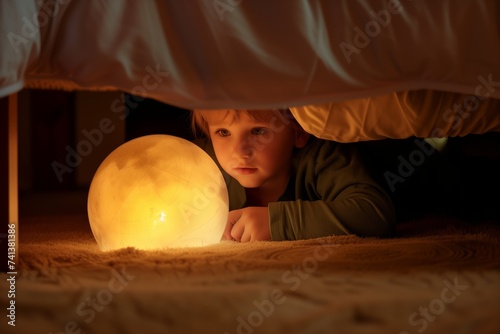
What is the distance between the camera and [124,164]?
3.52 ft

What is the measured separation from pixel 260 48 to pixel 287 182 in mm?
660

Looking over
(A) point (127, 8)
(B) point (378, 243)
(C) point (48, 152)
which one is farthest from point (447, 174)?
(C) point (48, 152)

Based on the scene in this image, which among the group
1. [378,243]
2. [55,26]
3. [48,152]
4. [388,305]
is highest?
[55,26]

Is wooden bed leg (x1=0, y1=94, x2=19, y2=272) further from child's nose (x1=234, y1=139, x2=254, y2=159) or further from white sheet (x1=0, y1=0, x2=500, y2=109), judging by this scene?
child's nose (x1=234, y1=139, x2=254, y2=159)

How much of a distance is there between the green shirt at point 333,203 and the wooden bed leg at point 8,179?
1.67 ft

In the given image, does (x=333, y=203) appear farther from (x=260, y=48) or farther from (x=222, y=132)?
(x=260, y=48)

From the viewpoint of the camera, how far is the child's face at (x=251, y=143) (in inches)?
51.1

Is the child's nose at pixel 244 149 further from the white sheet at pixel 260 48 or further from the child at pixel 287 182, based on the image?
the white sheet at pixel 260 48

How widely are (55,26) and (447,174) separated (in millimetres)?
1209

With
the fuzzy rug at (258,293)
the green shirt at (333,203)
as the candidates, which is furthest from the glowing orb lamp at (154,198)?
the green shirt at (333,203)

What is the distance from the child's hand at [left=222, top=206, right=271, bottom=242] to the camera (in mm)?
1217

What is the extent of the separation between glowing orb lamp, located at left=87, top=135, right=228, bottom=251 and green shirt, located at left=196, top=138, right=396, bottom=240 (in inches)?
6.9

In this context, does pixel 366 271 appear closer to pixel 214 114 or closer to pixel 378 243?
pixel 378 243

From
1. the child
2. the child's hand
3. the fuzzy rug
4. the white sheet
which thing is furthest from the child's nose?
the white sheet
